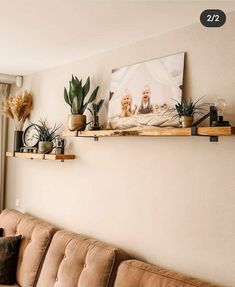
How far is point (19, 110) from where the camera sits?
151 inches

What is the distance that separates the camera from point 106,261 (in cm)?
238

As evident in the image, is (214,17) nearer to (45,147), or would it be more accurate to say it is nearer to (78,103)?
(78,103)

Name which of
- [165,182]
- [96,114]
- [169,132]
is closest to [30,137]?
[96,114]

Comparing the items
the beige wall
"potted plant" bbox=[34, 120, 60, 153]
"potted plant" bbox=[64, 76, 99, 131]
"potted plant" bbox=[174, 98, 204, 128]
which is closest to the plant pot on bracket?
"potted plant" bbox=[34, 120, 60, 153]

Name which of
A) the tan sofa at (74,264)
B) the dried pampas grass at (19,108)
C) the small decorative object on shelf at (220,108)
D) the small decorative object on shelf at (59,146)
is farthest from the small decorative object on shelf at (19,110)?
the small decorative object on shelf at (220,108)

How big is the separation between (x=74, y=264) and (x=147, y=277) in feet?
2.18

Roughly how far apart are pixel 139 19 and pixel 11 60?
1656 millimetres

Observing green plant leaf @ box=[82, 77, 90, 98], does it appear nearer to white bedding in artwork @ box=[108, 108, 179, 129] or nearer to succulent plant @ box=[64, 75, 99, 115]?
succulent plant @ box=[64, 75, 99, 115]

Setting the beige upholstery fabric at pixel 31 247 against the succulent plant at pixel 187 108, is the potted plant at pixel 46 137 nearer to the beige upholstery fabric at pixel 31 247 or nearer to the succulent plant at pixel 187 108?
the beige upholstery fabric at pixel 31 247

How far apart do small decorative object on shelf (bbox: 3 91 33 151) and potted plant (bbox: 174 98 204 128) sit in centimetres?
217

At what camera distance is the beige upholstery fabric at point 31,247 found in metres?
2.92

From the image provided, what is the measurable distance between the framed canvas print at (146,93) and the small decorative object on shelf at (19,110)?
1.44 m

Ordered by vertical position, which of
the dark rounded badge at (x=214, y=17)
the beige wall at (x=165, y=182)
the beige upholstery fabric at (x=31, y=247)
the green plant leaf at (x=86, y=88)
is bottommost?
the beige upholstery fabric at (x=31, y=247)

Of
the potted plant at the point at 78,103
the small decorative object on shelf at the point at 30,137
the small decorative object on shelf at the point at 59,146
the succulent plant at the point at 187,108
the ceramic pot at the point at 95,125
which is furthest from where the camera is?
the small decorative object on shelf at the point at 30,137
